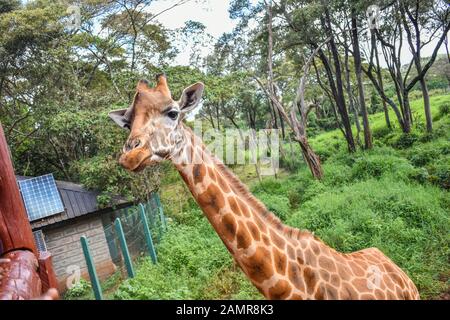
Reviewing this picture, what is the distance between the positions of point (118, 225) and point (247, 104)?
729 inches

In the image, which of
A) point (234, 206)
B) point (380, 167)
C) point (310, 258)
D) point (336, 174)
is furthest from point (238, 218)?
point (336, 174)

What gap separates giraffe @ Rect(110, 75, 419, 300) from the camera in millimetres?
2322

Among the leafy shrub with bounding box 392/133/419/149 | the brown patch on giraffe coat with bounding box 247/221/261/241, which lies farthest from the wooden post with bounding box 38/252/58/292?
the leafy shrub with bounding box 392/133/419/149

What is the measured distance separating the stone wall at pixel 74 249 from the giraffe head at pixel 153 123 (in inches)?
285

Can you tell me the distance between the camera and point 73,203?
9500 millimetres

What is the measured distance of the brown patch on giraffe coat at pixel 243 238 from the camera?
2370 mm

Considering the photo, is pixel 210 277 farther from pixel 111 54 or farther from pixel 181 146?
pixel 111 54

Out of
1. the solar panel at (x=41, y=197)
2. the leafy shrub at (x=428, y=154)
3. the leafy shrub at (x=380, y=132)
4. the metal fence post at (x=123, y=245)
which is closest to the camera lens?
the metal fence post at (x=123, y=245)

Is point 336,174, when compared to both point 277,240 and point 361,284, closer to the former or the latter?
point 361,284

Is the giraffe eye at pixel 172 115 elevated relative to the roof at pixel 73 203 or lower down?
elevated

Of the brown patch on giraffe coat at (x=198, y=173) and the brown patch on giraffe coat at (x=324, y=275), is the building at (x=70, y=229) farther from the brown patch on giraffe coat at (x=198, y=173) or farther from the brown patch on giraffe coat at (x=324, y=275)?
the brown patch on giraffe coat at (x=324, y=275)

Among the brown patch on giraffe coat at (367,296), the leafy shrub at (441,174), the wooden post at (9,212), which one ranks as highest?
the wooden post at (9,212)

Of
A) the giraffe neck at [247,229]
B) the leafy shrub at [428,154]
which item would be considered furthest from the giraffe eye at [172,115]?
the leafy shrub at [428,154]

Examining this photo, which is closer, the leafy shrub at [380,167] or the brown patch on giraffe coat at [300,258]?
the brown patch on giraffe coat at [300,258]
